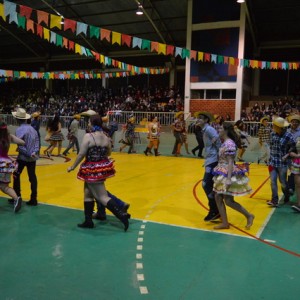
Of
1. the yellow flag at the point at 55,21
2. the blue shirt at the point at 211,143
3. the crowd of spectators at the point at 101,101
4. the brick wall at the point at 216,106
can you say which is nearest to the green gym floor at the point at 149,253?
the blue shirt at the point at 211,143

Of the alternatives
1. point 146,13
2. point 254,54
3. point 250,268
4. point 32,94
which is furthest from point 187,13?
point 250,268

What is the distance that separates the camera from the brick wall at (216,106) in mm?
20359

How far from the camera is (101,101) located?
25.1 meters

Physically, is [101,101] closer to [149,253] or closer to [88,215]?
[88,215]

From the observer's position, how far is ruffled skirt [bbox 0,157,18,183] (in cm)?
534

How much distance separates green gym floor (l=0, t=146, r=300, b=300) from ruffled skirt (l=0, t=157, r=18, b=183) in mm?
584

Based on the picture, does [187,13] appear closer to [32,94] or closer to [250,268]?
[32,94]

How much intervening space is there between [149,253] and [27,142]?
2.96 m

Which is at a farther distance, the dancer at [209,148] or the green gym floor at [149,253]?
the dancer at [209,148]

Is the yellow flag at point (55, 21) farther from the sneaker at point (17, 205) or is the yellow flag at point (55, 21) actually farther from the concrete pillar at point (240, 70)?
the concrete pillar at point (240, 70)

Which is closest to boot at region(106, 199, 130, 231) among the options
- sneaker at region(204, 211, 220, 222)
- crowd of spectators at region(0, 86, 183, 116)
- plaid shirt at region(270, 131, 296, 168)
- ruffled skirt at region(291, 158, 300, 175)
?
sneaker at region(204, 211, 220, 222)

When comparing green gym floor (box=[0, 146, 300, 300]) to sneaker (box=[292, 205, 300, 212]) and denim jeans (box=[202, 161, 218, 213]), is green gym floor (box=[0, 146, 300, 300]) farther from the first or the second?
denim jeans (box=[202, 161, 218, 213])

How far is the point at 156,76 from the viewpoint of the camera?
27688 millimetres

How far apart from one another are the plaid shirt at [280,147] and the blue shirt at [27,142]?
4.05 meters
